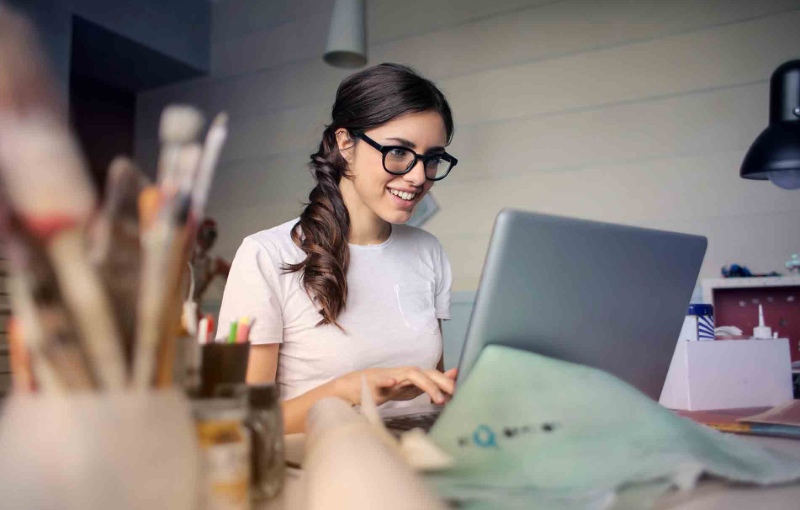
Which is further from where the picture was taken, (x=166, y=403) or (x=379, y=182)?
(x=379, y=182)

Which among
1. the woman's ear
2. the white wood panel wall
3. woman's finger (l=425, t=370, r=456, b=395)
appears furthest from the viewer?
the white wood panel wall

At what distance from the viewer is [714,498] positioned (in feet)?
1.79

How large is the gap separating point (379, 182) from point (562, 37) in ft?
5.47

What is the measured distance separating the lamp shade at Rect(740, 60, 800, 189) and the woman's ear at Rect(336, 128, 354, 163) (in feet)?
3.65

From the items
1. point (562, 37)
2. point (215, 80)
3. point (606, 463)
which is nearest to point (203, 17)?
point (215, 80)

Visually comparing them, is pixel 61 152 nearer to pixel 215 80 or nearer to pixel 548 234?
pixel 548 234

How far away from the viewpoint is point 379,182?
1411 mm

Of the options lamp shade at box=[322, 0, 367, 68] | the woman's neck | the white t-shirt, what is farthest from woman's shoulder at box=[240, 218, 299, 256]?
lamp shade at box=[322, 0, 367, 68]

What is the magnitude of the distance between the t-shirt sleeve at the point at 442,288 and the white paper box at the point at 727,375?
0.66m

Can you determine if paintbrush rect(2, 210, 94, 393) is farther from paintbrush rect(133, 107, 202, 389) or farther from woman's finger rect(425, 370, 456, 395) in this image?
woman's finger rect(425, 370, 456, 395)

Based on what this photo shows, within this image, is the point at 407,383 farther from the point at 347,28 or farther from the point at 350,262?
the point at 347,28

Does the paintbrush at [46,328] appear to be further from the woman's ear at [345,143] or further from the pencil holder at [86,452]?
the woman's ear at [345,143]

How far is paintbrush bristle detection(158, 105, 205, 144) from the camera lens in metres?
0.36

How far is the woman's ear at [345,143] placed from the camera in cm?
149
